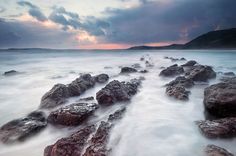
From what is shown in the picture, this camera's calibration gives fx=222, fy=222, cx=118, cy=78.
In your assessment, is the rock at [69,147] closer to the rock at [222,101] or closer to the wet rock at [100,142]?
the wet rock at [100,142]

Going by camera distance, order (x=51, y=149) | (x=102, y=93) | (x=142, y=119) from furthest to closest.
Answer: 1. (x=102, y=93)
2. (x=142, y=119)
3. (x=51, y=149)

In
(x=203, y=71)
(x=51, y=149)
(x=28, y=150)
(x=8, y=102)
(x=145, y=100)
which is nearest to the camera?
(x=51, y=149)

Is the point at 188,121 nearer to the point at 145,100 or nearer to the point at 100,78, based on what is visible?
the point at 145,100

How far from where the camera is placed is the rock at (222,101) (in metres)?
4.97

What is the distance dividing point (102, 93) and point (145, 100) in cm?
151

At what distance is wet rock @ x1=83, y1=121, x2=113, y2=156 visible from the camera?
133 inches

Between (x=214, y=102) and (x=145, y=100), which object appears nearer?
(x=214, y=102)

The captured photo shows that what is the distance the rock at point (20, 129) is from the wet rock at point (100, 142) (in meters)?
1.43

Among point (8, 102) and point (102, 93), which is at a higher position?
point (102, 93)

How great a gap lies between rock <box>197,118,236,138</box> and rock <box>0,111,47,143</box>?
3.41 m

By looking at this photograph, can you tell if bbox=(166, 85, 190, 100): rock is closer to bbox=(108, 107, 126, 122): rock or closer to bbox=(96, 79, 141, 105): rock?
Result: bbox=(96, 79, 141, 105): rock

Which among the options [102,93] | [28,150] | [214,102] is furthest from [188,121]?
[28,150]

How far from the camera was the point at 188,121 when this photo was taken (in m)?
5.24

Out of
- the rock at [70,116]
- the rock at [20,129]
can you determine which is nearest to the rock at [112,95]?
the rock at [70,116]
